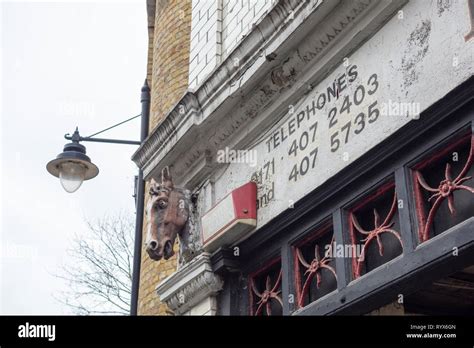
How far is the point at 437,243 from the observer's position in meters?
A: 6.25

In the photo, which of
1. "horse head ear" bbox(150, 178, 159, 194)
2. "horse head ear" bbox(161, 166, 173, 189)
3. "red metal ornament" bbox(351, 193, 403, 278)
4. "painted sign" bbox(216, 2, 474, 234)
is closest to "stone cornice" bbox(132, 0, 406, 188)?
"painted sign" bbox(216, 2, 474, 234)

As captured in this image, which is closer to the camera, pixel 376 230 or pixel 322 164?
pixel 376 230

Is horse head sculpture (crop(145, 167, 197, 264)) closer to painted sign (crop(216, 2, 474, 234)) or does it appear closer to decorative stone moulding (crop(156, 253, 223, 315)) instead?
decorative stone moulding (crop(156, 253, 223, 315))

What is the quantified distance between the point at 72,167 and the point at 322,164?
18.9 feet

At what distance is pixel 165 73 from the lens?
13.2m

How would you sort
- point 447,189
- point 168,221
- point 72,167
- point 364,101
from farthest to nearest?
point 72,167 → point 168,221 → point 364,101 → point 447,189

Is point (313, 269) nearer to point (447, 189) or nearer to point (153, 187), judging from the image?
point (447, 189)

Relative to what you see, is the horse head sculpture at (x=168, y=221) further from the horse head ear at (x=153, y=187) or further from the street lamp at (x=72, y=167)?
the street lamp at (x=72, y=167)

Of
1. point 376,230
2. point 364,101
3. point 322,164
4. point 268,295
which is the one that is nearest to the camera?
point 376,230

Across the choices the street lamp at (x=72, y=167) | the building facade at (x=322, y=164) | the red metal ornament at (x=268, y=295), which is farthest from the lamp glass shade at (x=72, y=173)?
the red metal ornament at (x=268, y=295)

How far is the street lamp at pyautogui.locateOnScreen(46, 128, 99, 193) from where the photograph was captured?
12578 mm

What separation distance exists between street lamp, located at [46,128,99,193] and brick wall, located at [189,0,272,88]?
253cm

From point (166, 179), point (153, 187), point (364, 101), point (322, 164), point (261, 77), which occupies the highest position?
point (261, 77)

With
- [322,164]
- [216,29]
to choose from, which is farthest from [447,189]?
[216,29]
